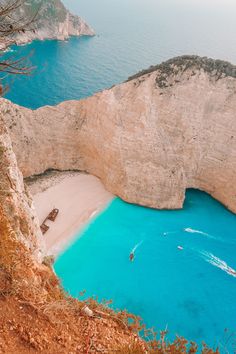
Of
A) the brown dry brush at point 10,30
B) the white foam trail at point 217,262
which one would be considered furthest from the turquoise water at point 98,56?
the brown dry brush at point 10,30

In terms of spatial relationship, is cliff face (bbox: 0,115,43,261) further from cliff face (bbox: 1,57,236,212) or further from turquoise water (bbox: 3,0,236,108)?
turquoise water (bbox: 3,0,236,108)

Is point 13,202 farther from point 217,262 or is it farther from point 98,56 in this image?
point 98,56

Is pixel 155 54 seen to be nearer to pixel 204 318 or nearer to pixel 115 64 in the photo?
pixel 115 64

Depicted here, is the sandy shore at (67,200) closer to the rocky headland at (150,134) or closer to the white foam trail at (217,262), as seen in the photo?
the rocky headland at (150,134)

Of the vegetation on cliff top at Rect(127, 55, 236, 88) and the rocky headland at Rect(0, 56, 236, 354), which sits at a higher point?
the vegetation on cliff top at Rect(127, 55, 236, 88)

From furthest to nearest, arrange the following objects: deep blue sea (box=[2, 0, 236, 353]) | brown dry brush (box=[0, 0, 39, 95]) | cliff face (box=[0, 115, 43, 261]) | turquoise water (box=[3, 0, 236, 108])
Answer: turquoise water (box=[3, 0, 236, 108]), deep blue sea (box=[2, 0, 236, 353]), cliff face (box=[0, 115, 43, 261]), brown dry brush (box=[0, 0, 39, 95])

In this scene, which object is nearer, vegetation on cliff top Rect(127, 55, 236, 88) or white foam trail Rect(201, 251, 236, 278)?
white foam trail Rect(201, 251, 236, 278)

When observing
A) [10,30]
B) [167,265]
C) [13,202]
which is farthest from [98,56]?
[10,30]

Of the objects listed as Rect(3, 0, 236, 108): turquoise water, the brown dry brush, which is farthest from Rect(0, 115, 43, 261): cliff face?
Rect(3, 0, 236, 108): turquoise water
